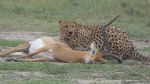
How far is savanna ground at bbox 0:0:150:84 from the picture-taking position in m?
4.96

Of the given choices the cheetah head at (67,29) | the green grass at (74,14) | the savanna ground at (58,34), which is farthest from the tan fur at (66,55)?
the green grass at (74,14)

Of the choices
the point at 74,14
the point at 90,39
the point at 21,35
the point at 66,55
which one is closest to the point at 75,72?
the point at 66,55

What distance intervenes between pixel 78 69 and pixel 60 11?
8.38m

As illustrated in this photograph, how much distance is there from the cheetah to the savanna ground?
44cm

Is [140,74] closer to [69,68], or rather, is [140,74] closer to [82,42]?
[69,68]

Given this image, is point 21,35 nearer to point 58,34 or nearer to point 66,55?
point 58,34

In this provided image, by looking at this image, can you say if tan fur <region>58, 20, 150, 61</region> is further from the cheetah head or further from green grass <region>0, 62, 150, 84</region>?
green grass <region>0, 62, 150, 84</region>

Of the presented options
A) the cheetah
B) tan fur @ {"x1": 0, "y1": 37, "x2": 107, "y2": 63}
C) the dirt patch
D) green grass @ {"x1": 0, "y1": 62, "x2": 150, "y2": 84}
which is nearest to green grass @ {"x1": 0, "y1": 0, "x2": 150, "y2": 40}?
the dirt patch

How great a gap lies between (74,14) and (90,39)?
5.91 meters

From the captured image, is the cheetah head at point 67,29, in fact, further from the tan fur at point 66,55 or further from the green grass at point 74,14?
the green grass at point 74,14

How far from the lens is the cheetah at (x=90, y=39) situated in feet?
24.4

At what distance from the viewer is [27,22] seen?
11.8m

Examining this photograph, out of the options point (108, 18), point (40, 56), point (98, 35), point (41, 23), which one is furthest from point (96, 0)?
point (40, 56)

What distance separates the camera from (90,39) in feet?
25.3
